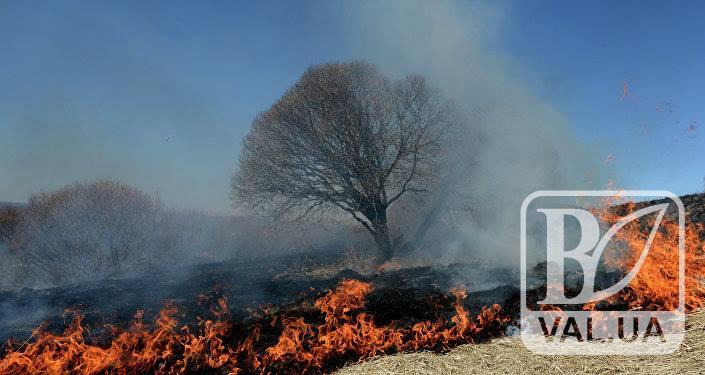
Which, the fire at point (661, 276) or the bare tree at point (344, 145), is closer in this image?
the fire at point (661, 276)

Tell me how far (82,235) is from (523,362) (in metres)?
13.9

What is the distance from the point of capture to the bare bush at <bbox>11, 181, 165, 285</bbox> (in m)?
13.7

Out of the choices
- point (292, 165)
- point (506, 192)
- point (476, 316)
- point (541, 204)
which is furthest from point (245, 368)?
point (541, 204)

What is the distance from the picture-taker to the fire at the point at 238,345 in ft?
16.5

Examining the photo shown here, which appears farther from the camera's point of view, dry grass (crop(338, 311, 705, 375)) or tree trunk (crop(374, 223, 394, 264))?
tree trunk (crop(374, 223, 394, 264))

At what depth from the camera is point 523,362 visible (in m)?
4.57

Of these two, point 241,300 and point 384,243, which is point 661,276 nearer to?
point 241,300

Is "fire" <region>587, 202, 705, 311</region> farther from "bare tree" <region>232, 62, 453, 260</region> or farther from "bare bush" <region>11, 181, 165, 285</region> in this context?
"bare bush" <region>11, 181, 165, 285</region>

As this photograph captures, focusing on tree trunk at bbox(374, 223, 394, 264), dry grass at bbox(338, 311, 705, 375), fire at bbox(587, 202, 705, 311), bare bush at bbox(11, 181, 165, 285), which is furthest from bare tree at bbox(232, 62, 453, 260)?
dry grass at bbox(338, 311, 705, 375)

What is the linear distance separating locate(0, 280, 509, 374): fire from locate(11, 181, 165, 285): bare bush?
27.9 ft

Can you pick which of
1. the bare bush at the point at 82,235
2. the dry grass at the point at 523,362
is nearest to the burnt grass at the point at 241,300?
the dry grass at the point at 523,362

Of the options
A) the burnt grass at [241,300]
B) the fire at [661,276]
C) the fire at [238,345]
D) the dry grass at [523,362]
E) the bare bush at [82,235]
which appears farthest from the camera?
the bare bush at [82,235]

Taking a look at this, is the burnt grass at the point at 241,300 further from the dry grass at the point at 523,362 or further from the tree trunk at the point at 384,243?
the tree trunk at the point at 384,243

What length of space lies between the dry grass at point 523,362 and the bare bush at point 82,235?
1126 centimetres
